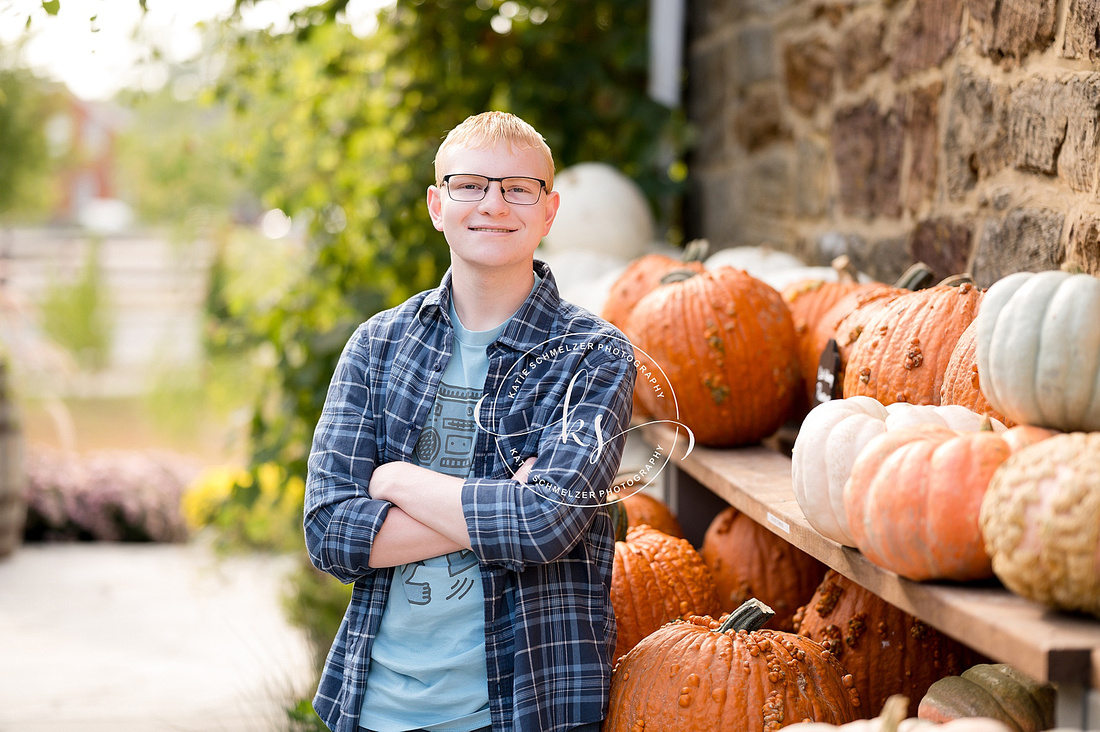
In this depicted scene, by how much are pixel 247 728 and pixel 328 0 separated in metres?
→ 2.61

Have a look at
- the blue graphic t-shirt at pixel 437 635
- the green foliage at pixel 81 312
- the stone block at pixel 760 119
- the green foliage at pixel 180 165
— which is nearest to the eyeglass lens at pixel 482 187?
the blue graphic t-shirt at pixel 437 635

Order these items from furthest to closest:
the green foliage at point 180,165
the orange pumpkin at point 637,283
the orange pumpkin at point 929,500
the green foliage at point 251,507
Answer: the green foliage at point 180,165
the green foliage at point 251,507
the orange pumpkin at point 637,283
the orange pumpkin at point 929,500

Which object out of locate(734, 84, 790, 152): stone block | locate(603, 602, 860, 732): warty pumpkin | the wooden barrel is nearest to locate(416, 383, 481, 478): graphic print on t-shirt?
locate(603, 602, 860, 732): warty pumpkin

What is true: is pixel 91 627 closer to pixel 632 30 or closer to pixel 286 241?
pixel 286 241

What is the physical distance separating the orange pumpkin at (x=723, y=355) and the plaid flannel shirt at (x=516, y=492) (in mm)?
511

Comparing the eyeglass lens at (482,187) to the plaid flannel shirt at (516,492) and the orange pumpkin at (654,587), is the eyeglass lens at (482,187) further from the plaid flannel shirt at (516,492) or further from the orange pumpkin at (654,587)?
the orange pumpkin at (654,587)

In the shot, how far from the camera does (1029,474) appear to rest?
3.63ft

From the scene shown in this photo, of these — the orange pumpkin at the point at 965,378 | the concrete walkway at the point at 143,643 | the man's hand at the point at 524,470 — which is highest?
the orange pumpkin at the point at 965,378

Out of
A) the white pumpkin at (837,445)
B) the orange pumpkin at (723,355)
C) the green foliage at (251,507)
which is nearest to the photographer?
the white pumpkin at (837,445)

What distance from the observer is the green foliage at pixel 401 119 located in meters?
3.81

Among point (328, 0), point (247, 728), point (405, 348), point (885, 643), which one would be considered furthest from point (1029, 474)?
point (328, 0)

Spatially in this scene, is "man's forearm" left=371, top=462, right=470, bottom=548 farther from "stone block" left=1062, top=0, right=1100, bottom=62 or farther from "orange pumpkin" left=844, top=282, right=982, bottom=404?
"stone block" left=1062, top=0, right=1100, bottom=62

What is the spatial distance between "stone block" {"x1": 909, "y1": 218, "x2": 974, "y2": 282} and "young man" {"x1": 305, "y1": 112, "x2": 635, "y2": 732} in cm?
113

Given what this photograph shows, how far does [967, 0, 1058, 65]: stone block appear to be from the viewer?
1929mm
